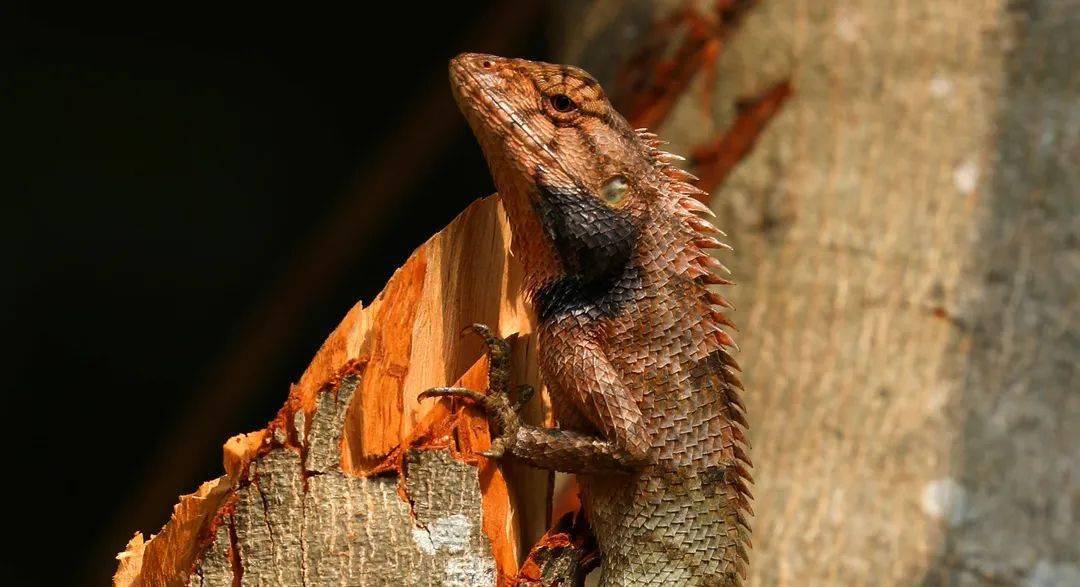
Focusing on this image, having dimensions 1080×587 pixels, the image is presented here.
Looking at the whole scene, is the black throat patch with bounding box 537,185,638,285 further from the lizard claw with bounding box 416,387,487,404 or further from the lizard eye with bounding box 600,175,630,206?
the lizard claw with bounding box 416,387,487,404

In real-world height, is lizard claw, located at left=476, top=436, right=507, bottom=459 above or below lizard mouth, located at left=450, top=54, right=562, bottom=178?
below

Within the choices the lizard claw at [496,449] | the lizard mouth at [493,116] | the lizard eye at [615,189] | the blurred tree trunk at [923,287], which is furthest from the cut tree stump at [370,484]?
the blurred tree trunk at [923,287]

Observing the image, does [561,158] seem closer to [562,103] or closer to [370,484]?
[562,103]

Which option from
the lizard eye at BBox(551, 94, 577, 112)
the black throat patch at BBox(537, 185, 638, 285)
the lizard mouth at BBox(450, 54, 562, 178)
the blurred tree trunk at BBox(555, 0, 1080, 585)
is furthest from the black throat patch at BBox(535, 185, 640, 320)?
the blurred tree trunk at BBox(555, 0, 1080, 585)

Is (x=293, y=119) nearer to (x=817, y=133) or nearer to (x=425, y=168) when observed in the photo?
(x=425, y=168)

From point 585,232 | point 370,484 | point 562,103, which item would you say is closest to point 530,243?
point 585,232

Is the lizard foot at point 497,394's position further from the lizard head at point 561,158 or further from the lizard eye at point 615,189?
the lizard eye at point 615,189

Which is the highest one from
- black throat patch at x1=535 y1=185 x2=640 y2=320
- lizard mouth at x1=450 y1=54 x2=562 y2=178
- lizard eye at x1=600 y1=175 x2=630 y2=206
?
lizard mouth at x1=450 y1=54 x2=562 y2=178
